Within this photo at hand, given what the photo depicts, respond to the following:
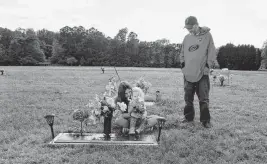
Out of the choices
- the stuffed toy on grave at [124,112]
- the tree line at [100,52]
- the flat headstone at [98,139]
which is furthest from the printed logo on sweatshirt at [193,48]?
the tree line at [100,52]

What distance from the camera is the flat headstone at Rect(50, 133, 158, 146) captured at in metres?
5.21

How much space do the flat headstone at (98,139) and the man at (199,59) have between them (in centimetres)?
162

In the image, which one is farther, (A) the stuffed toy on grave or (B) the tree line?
(B) the tree line

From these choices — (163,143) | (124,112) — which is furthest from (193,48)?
(163,143)

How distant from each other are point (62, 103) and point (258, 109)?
22.3 feet

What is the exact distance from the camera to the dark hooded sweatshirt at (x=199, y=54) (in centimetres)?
627

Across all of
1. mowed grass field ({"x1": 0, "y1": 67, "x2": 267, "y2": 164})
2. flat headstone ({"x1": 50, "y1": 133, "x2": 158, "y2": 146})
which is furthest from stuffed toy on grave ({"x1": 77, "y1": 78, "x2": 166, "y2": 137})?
mowed grass field ({"x1": 0, "y1": 67, "x2": 267, "y2": 164})

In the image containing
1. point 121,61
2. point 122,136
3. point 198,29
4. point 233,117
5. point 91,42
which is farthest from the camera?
point 91,42

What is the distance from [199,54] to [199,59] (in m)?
0.11

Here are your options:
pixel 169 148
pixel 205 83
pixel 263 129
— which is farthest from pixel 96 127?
pixel 263 129

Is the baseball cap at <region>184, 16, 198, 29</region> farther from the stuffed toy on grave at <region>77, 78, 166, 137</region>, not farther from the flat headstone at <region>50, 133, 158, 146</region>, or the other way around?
the flat headstone at <region>50, 133, 158, 146</region>

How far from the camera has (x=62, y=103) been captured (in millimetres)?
9953

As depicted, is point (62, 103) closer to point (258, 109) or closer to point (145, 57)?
point (258, 109)

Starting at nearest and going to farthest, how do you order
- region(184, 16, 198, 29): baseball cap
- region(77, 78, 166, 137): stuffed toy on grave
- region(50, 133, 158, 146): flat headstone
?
region(50, 133, 158, 146): flat headstone
region(77, 78, 166, 137): stuffed toy on grave
region(184, 16, 198, 29): baseball cap
